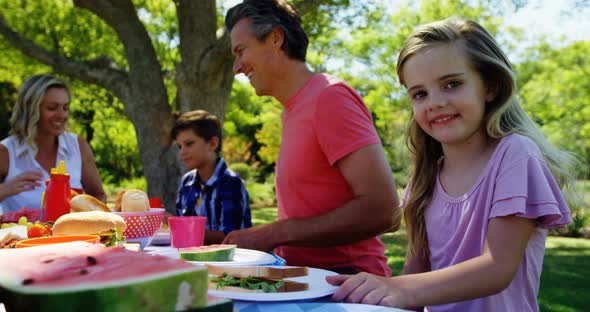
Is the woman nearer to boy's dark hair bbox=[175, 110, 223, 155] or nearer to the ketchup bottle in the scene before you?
boy's dark hair bbox=[175, 110, 223, 155]

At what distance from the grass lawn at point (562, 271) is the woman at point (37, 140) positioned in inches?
218

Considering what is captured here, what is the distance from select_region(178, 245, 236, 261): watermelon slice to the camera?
5.81 feet

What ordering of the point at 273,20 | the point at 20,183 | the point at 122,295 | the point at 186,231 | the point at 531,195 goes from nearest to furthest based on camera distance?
the point at 122,295, the point at 531,195, the point at 186,231, the point at 273,20, the point at 20,183

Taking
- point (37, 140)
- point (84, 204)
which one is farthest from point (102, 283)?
point (37, 140)

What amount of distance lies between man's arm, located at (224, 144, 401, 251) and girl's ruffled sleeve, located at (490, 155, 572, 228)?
2.41 ft

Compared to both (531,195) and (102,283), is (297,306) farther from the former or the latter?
(531,195)

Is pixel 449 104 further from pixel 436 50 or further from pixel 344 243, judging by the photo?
pixel 344 243

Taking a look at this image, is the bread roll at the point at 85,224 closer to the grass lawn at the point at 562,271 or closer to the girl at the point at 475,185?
the girl at the point at 475,185

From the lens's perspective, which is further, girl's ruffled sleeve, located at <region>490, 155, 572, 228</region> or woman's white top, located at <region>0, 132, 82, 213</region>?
woman's white top, located at <region>0, 132, 82, 213</region>

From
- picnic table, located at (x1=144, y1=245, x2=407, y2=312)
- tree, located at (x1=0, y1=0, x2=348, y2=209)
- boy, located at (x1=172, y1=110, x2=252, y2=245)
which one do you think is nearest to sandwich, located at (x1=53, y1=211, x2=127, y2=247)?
picnic table, located at (x1=144, y1=245, x2=407, y2=312)

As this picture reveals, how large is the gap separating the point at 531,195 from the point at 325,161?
1132 millimetres

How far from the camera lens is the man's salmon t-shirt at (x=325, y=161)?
247 cm

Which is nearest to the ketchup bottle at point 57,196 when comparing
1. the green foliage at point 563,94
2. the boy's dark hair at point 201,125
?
the boy's dark hair at point 201,125

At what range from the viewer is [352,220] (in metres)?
2.33
